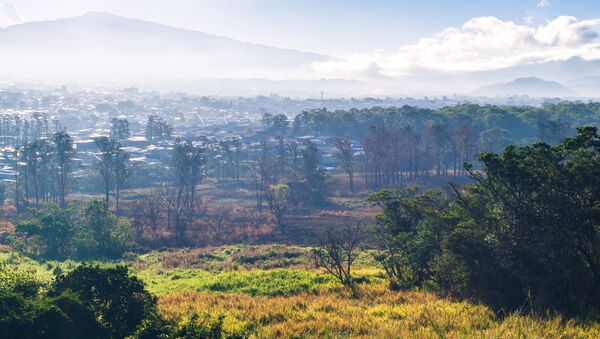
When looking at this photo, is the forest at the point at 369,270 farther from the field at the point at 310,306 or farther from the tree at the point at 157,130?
the tree at the point at 157,130

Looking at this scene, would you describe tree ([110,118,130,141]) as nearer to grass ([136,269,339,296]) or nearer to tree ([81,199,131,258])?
tree ([81,199,131,258])

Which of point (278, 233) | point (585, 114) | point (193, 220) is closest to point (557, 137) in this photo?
point (585, 114)

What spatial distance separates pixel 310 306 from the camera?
58.3 feet

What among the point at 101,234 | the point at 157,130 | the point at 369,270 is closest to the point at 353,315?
the point at 369,270

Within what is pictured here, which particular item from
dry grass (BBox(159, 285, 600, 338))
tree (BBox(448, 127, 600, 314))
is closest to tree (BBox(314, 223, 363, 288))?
dry grass (BBox(159, 285, 600, 338))

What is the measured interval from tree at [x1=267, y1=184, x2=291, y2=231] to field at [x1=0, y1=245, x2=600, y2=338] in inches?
691

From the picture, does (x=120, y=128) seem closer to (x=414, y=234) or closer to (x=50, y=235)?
(x=50, y=235)

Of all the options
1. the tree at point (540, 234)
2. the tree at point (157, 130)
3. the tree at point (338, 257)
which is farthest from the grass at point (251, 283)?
the tree at point (157, 130)

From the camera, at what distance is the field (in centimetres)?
1190

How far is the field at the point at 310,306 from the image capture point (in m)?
11.9

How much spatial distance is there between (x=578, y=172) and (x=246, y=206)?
54461mm

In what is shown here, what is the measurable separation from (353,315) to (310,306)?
7.94 ft

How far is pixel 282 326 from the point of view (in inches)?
581

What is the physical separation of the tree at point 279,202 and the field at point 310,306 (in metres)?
17.6
